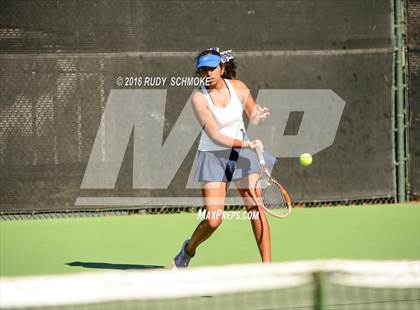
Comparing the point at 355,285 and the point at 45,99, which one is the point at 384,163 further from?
the point at 355,285

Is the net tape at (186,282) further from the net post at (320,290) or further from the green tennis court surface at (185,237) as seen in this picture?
the green tennis court surface at (185,237)

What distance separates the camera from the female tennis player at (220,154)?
18.3ft

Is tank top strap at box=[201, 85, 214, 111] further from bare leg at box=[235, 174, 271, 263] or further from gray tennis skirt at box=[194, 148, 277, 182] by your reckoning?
bare leg at box=[235, 174, 271, 263]

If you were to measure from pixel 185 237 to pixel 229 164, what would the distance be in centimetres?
215

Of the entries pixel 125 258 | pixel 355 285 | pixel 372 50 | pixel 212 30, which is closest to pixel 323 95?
pixel 372 50

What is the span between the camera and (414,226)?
799 cm

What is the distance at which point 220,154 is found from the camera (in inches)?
226

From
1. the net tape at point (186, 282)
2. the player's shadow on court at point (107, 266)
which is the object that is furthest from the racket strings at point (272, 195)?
the net tape at point (186, 282)

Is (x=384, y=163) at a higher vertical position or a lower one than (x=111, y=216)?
higher

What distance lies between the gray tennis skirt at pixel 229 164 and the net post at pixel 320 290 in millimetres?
2625

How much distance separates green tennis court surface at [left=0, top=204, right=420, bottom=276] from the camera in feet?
21.7

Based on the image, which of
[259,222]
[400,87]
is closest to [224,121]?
[259,222]

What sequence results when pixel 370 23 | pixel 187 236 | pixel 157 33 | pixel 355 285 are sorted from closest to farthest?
pixel 355 285
pixel 187 236
pixel 157 33
pixel 370 23

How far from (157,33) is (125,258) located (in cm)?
264
